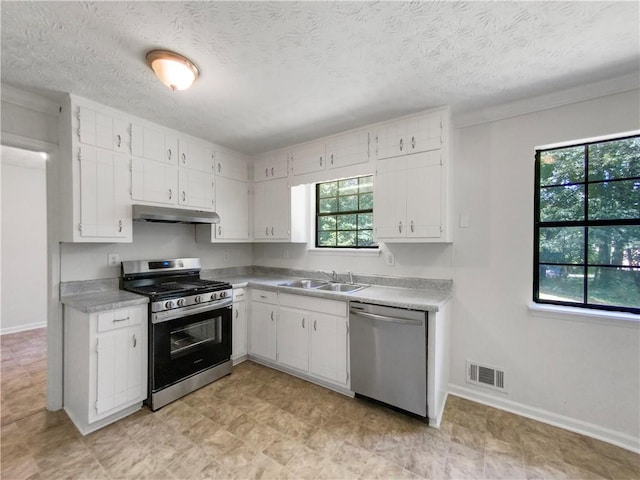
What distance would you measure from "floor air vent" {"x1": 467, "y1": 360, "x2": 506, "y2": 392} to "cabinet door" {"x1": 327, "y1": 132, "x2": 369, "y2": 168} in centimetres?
221

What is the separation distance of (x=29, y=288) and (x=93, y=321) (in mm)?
3687

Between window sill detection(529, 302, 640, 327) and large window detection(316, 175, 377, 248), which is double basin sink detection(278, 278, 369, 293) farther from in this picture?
window sill detection(529, 302, 640, 327)

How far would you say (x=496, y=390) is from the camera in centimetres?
245

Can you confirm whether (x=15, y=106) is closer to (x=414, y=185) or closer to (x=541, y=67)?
(x=414, y=185)

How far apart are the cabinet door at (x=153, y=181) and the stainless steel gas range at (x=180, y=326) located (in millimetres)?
687

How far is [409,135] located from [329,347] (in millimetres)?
2136

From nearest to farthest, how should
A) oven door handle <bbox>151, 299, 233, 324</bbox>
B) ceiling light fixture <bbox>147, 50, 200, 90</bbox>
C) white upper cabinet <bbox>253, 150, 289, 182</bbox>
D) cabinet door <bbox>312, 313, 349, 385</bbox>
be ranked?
ceiling light fixture <bbox>147, 50, 200, 90</bbox> < oven door handle <bbox>151, 299, 233, 324</bbox> < cabinet door <bbox>312, 313, 349, 385</bbox> < white upper cabinet <bbox>253, 150, 289, 182</bbox>

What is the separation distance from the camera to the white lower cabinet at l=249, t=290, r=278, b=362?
309 cm

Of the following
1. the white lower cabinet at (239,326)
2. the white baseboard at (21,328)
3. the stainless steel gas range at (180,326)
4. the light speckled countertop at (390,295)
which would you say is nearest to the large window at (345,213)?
the light speckled countertop at (390,295)

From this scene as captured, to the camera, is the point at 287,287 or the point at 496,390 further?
the point at 287,287

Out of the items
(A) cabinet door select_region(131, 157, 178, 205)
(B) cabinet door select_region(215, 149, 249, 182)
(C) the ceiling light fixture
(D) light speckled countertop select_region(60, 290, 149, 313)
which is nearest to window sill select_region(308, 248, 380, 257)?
(B) cabinet door select_region(215, 149, 249, 182)

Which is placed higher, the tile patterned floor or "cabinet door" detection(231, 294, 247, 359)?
"cabinet door" detection(231, 294, 247, 359)

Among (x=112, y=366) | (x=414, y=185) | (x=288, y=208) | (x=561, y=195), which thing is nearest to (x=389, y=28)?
(x=414, y=185)

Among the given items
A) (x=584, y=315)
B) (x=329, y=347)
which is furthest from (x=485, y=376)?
(x=329, y=347)
